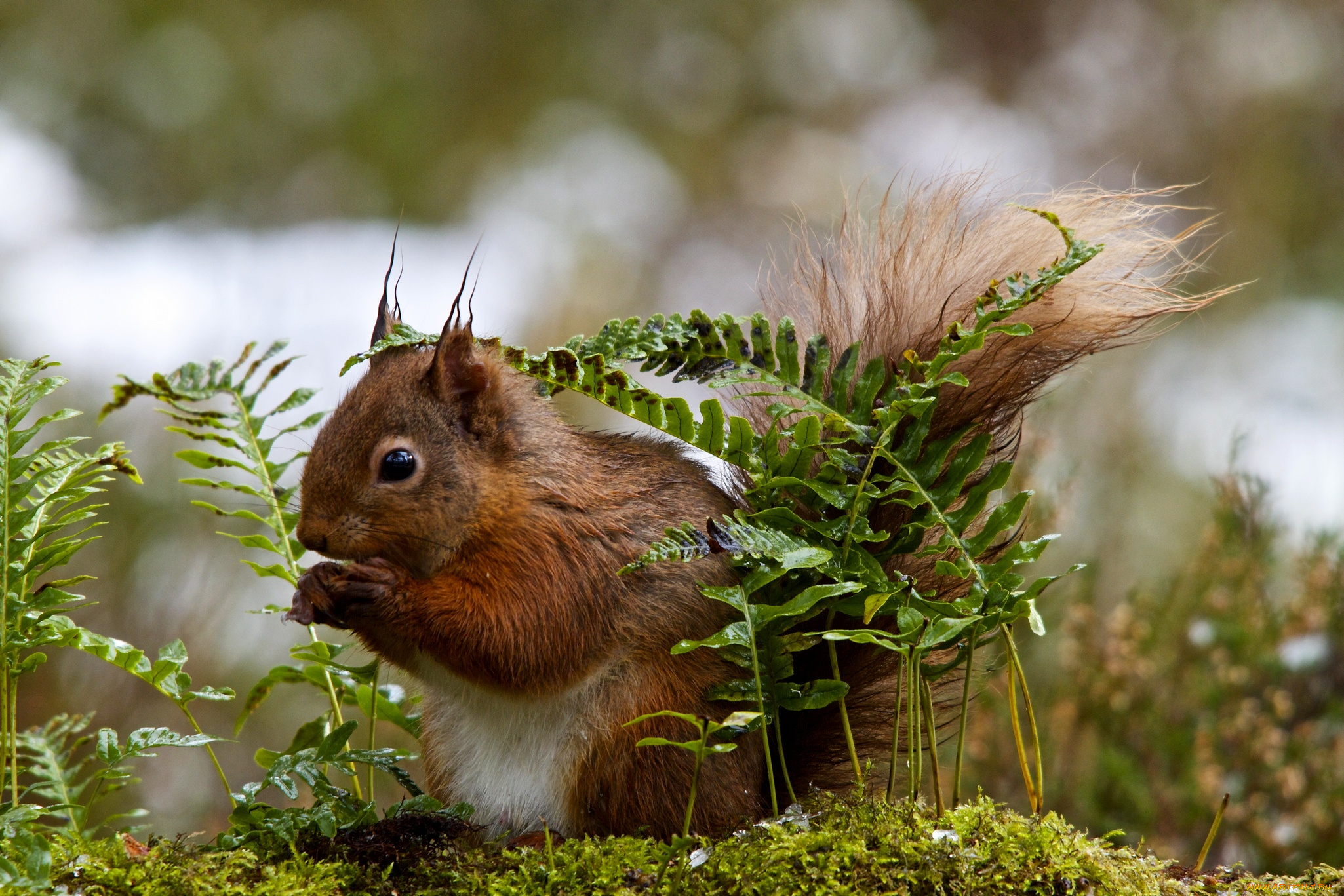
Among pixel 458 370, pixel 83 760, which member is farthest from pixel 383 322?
pixel 83 760

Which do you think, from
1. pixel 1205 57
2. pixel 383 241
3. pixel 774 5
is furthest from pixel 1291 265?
pixel 383 241

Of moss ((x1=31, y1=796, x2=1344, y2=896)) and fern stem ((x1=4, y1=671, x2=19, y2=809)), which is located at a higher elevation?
fern stem ((x1=4, y1=671, x2=19, y2=809))

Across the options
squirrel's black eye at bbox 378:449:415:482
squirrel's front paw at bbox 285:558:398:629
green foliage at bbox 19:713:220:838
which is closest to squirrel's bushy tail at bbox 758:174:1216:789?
squirrel's black eye at bbox 378:449:415:482

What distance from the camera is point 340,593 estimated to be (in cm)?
185

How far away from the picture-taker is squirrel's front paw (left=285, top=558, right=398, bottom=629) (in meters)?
1.85

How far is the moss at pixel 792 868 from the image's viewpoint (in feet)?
5.00

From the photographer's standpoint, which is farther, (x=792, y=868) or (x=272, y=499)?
(x=272, y=499)

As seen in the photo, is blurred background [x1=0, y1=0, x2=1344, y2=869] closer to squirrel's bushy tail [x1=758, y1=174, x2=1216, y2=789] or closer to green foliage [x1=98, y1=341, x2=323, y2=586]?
squirrel's bushy tail [x1=758, y1=174, x2=1216, y2=789]

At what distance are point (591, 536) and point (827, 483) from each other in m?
0.47

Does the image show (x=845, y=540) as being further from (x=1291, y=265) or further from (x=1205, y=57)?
(x=1291, y=265)

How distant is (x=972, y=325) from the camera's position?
186cm

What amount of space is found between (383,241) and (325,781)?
19.4ft

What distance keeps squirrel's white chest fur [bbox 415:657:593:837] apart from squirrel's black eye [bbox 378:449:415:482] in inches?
13.5

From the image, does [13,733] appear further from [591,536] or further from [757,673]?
[757,673]
